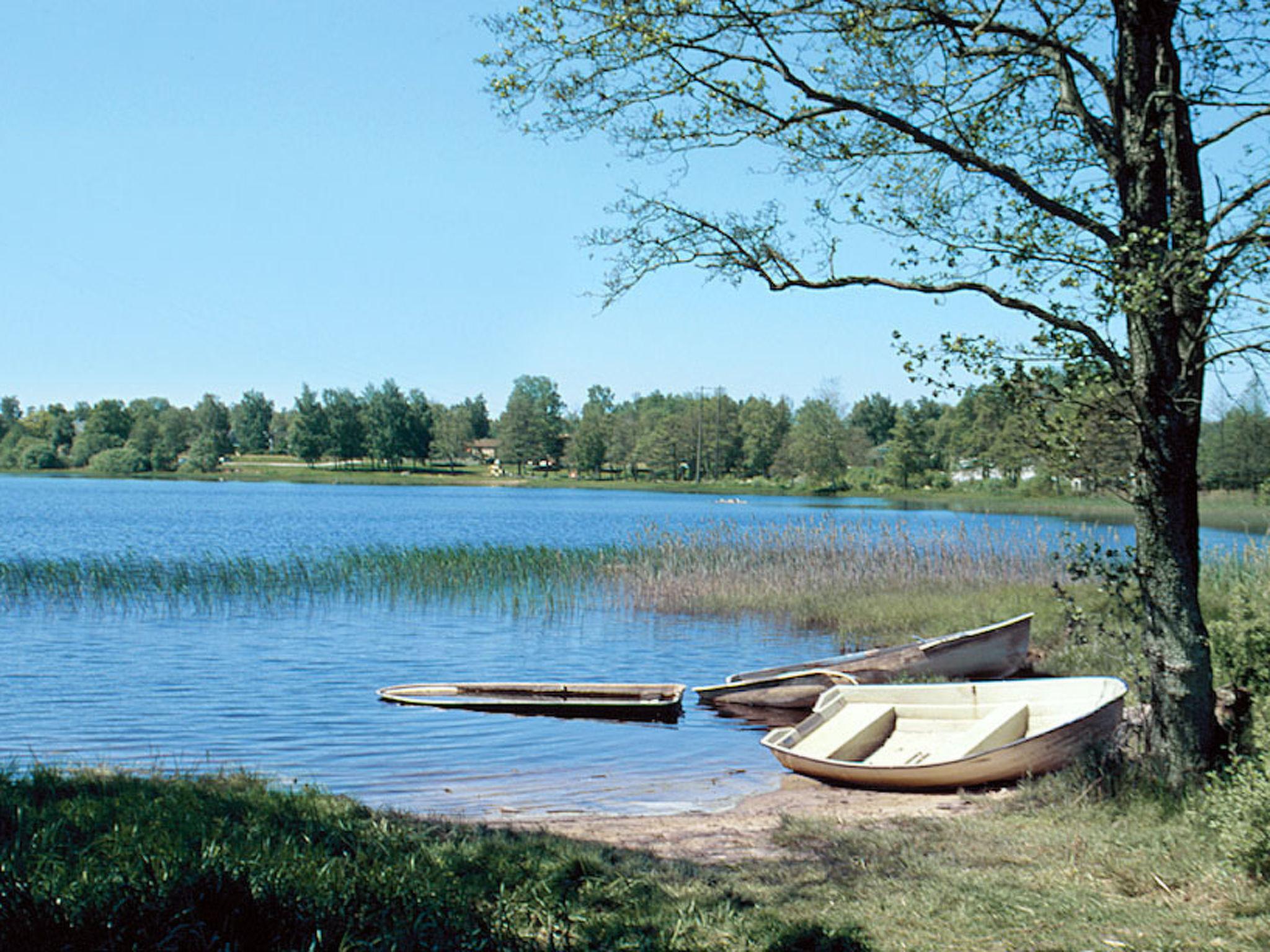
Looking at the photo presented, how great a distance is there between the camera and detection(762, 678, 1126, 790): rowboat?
909 cm

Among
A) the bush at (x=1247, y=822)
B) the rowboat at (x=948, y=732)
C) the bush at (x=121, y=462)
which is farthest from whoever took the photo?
the bush at (x=121, y=462)

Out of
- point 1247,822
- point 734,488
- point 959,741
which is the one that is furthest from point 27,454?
point 1247,822

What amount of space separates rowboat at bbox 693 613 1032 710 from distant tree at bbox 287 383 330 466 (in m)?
119

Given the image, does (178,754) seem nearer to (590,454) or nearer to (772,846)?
(772,846)

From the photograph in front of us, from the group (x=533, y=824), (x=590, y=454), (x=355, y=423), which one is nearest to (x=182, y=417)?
(x=355, y=423)

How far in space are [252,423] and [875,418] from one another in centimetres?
8539

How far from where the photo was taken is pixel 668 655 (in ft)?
62.3

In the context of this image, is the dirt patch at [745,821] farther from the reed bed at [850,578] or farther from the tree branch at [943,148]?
the reed bed at [850,578]

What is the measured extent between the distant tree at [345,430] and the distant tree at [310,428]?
0.78 meters

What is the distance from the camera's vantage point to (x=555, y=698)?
14.5 meters

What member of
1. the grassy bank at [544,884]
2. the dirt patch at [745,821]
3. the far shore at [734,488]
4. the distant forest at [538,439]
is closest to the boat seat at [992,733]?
the dirt patch at [745,821]

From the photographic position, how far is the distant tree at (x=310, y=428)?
5084 inches

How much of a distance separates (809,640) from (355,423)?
114670 millimetres

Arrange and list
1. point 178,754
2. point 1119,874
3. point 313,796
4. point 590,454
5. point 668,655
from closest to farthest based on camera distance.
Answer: point 1119,874
point 313,796
point 178,754
point 668,655
point 590,454
